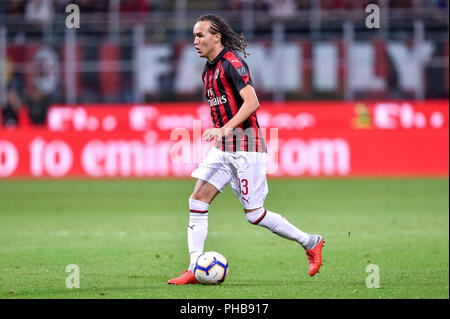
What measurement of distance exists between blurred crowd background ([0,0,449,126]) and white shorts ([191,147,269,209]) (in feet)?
51.2

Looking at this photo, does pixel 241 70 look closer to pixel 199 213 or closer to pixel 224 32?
pixel 224 32

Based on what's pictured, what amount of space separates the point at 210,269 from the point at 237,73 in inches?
62.0

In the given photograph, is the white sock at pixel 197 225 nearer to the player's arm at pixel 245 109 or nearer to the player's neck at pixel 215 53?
the player's arm at pixel 245 109

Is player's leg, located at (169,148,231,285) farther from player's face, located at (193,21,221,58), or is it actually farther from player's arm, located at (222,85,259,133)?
player's face, located at (193,21,221,58)

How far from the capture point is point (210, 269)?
23.1ft

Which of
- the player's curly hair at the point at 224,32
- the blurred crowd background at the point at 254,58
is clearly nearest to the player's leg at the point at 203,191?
the player's curly hair at the point at 224,32

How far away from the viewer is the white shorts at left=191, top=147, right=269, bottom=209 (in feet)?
23.7

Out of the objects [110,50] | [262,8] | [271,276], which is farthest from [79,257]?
[262,8]

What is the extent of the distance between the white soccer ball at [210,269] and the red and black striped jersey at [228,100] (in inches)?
35.5

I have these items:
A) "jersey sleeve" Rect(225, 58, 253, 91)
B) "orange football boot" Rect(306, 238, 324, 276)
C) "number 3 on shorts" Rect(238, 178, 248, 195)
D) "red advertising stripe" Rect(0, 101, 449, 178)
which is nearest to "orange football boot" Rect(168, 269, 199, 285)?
"number 3 on shorts" Rect(238, 178, 248, 195)

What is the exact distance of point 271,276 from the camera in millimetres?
7723

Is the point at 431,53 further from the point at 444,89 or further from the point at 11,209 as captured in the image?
the point at 11,209

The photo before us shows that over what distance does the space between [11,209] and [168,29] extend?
34.1ft

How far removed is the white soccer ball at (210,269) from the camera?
23.1 ft
